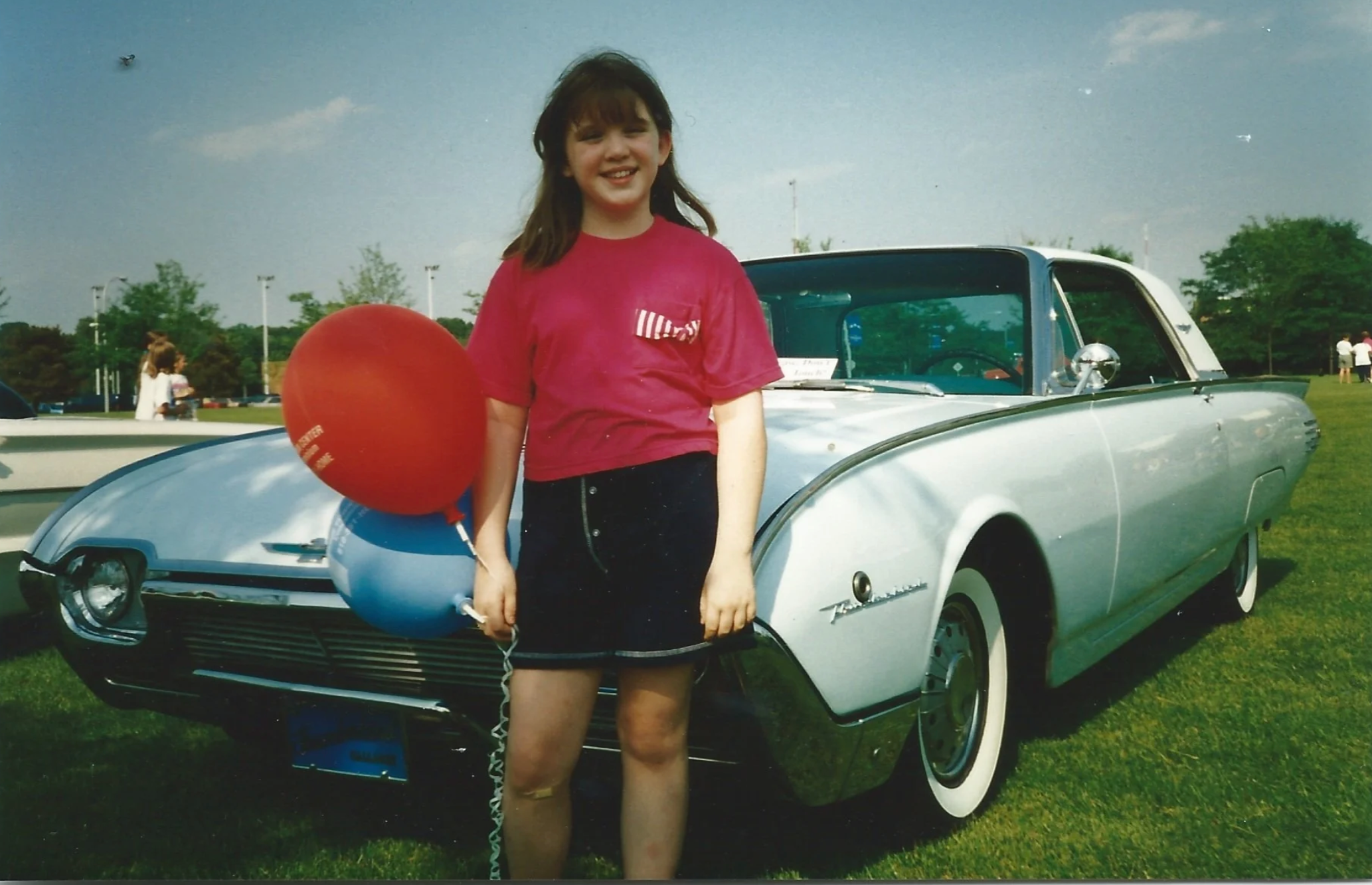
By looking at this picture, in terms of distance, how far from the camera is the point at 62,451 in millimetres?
3318

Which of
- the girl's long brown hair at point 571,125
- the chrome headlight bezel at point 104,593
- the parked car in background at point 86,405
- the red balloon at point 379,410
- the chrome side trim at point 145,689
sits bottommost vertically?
the chrome side trim at point 145,689

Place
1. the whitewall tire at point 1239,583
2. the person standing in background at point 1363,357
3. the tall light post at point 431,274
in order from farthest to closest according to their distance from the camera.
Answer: the person standing in background at point 1363,357 → the whitewall tire at point 1239,583 → the tall light post at point 431,274

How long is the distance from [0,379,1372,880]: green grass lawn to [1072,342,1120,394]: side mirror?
3.17ft

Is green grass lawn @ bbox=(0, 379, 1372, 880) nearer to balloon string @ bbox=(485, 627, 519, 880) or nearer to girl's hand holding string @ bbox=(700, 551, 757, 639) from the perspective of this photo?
balloon string @ bbox=(485, 627, 519, 880)

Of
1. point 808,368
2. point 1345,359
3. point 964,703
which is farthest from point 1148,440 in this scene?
point 1345,359

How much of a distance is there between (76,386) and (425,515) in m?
2.64

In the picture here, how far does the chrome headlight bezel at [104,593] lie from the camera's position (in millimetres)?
2432

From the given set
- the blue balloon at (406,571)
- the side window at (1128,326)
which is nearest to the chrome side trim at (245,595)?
the blue balloon at (406,571)

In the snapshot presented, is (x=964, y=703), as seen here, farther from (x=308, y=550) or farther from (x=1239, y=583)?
(x=1239, y=583)

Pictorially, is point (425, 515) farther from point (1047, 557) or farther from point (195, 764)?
point (195, 764)

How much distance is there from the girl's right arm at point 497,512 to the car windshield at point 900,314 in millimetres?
1492

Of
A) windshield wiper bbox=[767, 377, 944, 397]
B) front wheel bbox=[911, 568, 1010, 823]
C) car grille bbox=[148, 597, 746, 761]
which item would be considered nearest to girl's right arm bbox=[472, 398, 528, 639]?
car grille bbox=[148, 597, 746, 761]

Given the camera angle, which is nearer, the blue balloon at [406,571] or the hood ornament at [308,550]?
the blue balloon at [406,571]

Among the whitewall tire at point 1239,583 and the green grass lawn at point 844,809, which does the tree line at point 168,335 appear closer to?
the green grass lawn at point 844,809
